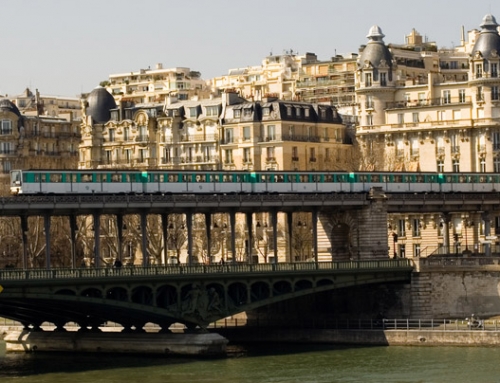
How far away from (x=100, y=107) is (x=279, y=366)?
84.3 m

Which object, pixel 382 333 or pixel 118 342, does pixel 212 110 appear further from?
pixel 118 342

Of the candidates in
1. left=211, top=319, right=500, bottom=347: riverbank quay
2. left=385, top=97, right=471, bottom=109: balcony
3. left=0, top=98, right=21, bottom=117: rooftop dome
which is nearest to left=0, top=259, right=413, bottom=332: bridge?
left=211, top=319, right=500, bottom=347: riverbank quay

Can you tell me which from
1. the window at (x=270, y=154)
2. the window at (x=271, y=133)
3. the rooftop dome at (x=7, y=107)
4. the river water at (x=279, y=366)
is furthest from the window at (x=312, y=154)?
the river water at (x=279, y=366)

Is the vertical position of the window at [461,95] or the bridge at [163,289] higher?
the window at [461,95]

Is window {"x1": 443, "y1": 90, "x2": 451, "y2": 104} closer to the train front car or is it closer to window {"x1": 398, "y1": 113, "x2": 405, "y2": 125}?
window {"x1": 398, "y1": 113, "x2": 405, "y2": 125}

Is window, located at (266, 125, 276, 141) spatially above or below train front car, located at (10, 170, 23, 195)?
above

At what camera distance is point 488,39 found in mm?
154500

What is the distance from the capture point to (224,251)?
488 ft

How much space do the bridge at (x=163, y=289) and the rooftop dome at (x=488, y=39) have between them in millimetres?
44222

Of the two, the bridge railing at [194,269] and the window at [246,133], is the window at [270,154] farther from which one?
the bridge railing at [194,269]

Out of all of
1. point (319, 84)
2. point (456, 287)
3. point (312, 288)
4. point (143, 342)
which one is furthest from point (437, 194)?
point (319, 84)

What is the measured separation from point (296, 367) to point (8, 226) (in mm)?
59178

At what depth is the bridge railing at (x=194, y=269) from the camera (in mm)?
96250

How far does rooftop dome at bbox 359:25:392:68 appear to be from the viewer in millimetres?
158625
